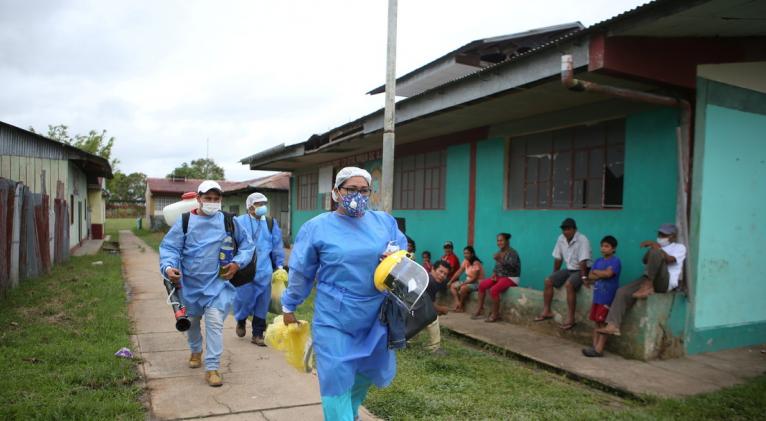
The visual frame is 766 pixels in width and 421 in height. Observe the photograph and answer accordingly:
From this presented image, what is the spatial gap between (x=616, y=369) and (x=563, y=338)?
1.26 meters

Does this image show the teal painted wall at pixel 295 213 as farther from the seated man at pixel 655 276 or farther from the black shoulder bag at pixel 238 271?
the seated man at pixel 655 276

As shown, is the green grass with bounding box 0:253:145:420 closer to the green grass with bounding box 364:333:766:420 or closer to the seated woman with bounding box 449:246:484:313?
the green grass with bounding box 364:333:766:420

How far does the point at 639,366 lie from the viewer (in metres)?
5.69

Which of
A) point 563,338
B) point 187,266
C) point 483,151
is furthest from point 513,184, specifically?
point 187,266

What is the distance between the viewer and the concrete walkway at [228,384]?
4078mm

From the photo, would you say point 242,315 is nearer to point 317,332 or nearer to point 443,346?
point 443,346

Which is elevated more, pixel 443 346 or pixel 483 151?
pixel 483 151

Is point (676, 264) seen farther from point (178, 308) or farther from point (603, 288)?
point (178, 308)

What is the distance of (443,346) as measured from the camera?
20.9 ft

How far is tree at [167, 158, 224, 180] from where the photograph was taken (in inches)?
2489

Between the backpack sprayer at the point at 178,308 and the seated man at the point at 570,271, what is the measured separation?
439 cm

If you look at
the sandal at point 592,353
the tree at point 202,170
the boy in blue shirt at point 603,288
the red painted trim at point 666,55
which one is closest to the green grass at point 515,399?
the sandal at point 592,353

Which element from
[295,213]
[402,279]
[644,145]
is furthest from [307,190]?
[402,279]

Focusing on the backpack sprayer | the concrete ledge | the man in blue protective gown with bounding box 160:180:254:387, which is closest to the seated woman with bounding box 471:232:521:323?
the concrete ledge
